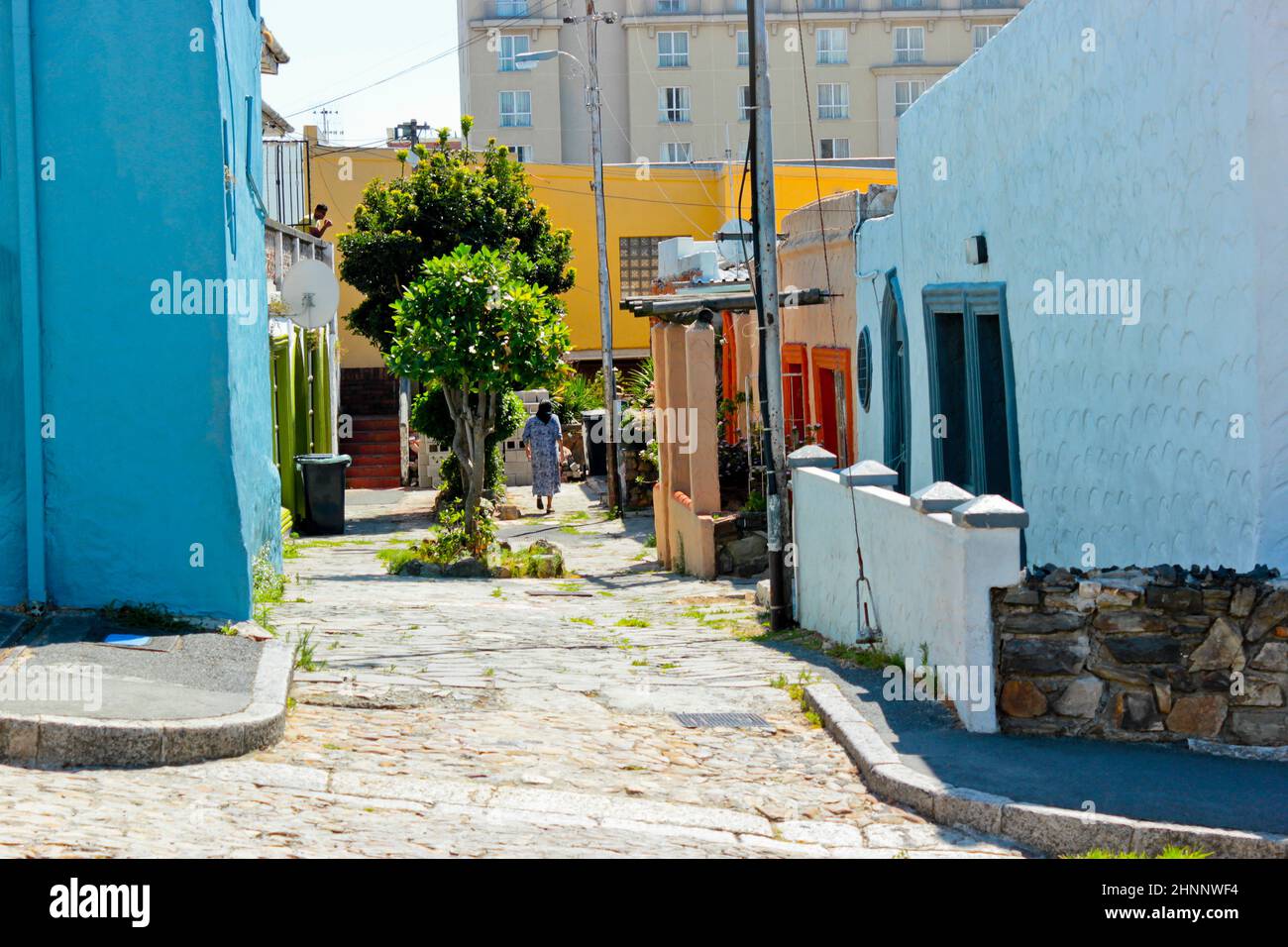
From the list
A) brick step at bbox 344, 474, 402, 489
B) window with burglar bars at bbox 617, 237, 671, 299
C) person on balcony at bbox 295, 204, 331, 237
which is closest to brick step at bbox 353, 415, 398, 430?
brick step at bbox 344, 474, 402, 489

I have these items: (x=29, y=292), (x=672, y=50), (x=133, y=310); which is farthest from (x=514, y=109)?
(x=29, y=292)

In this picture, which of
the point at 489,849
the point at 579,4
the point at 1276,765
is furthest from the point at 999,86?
the point at 579,4

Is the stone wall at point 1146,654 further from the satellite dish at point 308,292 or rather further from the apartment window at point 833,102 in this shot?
the apartment window at point 833,102

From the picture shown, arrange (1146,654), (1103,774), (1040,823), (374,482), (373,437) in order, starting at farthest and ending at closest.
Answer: (373,437) → (374,482) → (1146,654) → (1103,774) → (1040,823)

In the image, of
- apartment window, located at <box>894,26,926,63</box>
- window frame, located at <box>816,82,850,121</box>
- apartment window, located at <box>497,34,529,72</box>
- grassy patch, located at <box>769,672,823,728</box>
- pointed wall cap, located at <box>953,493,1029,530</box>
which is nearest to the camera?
pointed wall cap, located at <box>953,493,1029,530</box>

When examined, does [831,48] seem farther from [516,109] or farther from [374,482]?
[374,482]

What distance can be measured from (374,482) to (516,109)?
95.3 feet

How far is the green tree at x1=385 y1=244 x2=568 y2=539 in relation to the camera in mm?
15914

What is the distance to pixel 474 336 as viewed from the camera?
15.9m

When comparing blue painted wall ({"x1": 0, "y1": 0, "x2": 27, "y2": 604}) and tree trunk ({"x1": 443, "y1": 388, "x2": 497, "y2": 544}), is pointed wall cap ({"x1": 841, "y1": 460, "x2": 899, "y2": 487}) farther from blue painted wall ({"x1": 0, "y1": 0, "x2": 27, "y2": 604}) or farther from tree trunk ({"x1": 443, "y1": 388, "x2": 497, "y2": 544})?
tree trunk ({"x1": 443, "y1": 388, "x2": 497, "y2": 544})

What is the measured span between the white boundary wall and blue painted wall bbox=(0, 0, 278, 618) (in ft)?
13.3

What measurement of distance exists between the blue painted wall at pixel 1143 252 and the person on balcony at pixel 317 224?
1437cm

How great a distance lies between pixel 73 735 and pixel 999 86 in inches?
310

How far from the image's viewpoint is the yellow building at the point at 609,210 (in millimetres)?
38969
